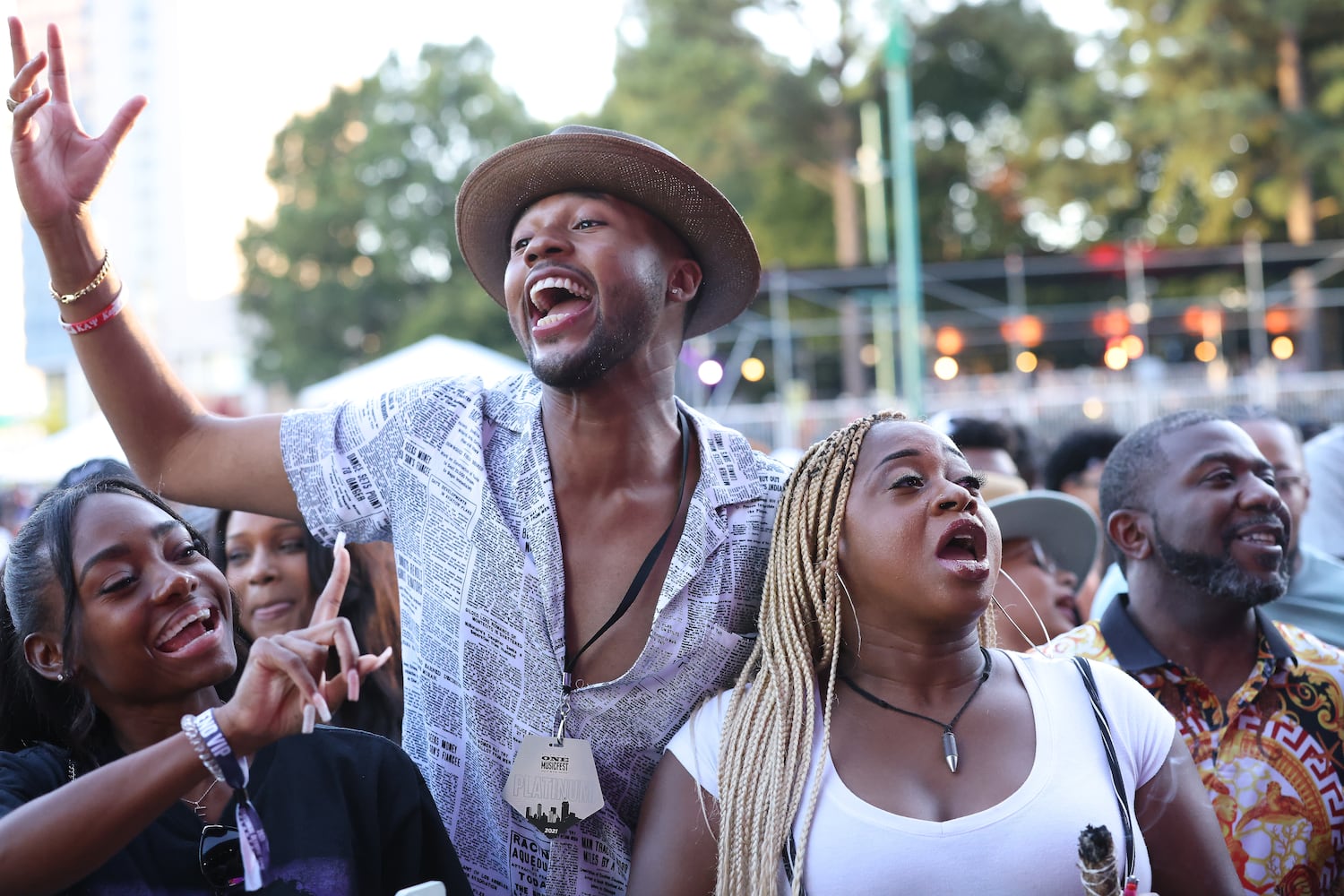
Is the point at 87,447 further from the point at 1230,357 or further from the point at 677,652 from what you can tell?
the point at 1230,357

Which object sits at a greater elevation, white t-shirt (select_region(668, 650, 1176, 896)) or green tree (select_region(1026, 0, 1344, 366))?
green tree (select_region(1026, 0, 1344, 366))

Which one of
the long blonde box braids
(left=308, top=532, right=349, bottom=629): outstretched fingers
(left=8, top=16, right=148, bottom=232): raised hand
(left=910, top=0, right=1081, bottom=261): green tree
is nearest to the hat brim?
the long blonde box braids

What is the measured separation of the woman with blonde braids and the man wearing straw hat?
19 cm

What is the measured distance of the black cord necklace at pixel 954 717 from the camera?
2.32 metres

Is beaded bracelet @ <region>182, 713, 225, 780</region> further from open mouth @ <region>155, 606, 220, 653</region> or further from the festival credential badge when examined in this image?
the festival credential badge

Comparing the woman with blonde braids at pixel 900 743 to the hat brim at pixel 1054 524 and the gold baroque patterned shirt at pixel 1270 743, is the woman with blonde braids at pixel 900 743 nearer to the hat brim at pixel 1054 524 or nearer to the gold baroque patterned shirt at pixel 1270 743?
the gold baroque patterned shirt at pixel 1270 743

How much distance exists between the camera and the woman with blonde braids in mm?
2215

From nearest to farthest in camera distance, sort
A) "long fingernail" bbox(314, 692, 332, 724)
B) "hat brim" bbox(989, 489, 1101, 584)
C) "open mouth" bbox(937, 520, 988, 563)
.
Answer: "long fingernail" bbox(314, 692, 332, 724)
"open mouth" bbox(937, 520, 988, 563)
"hat brim" bbox(989, 489, 1101, 584)

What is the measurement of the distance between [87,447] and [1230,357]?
799 inches

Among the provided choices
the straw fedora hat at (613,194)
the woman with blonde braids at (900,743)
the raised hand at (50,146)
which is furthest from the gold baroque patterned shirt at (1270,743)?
the raised hand at (50,146)

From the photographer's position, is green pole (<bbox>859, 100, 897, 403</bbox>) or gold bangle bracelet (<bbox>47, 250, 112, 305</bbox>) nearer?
gold bangle bracelet (<bbox>47, 250, 112, 305</bbox>)

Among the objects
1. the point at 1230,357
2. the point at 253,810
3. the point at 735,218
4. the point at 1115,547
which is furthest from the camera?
the point at 1230,357

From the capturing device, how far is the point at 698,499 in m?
2.71

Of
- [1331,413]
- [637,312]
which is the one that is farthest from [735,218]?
[1331,413]
